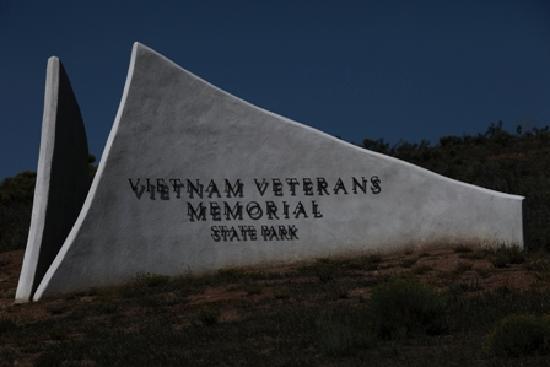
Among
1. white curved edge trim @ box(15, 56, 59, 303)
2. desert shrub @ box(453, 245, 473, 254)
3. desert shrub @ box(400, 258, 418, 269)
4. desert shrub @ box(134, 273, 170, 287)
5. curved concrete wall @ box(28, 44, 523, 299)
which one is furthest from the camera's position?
desert shrub @ box(453, 245, 473, 254)

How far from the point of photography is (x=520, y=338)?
400 inches

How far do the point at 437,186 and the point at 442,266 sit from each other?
256 centimetres

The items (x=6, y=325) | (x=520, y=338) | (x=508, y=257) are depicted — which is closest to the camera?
(x=520, y=338)

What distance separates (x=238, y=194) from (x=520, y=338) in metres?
10.7

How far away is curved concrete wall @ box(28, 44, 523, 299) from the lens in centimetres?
1944

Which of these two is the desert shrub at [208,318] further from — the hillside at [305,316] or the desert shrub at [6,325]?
the desert shrub at [6,325]

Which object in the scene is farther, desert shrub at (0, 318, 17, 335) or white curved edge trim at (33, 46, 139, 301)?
white curved edge trim at (33, 46, 139, 301)

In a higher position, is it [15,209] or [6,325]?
[15,209]

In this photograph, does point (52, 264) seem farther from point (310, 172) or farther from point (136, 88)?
point (310, 172)

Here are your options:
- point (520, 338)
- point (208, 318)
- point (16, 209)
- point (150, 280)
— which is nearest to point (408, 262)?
point (150, 280)

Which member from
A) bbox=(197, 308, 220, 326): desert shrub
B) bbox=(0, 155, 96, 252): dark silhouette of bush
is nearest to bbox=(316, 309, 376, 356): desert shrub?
bbox=(197, 308, 220, 326): desert shrub

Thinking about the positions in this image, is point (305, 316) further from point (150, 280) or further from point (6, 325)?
point (150, 280)

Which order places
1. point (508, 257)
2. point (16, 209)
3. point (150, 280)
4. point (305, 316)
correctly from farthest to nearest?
point (16, 209), point (150, 280), point (508, 257), point (305, 316)

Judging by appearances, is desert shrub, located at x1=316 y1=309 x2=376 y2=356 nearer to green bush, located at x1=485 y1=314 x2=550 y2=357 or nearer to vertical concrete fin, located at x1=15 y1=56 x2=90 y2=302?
green bush, located at x1=485 y1=314 x2=550 y2=357
